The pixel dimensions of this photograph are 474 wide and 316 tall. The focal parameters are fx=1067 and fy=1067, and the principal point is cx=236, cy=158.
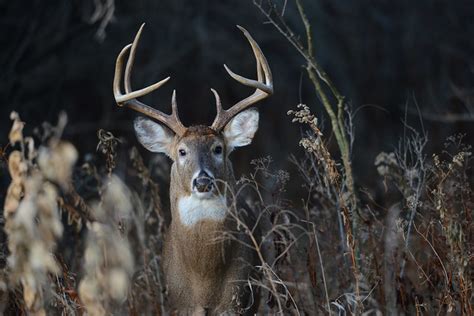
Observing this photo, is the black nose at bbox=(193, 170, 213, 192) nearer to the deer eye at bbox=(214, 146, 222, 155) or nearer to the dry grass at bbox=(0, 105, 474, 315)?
the dry grass at bbox=(0, 105, 474, 315)

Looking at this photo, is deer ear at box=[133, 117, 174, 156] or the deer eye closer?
the deer eye

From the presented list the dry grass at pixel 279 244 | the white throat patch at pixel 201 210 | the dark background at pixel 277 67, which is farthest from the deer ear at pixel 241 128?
the dark background at pixel 277 67

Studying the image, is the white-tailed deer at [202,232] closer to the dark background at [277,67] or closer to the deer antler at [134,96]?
the deer antler at [134,96]

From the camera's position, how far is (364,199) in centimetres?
1057

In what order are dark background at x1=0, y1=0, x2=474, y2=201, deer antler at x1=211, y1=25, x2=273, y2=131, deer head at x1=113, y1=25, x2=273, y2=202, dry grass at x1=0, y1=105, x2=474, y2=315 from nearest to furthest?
1. dry grass at x1=0, y1=105, x2=474, y2=315
2. deer head at x1=113, y1=25, x2=273, y2=202
3. deer antler at x1=211, y1=25, x2=273, y2=131
4. dark background at x1=0, y1=0, x2=474, y2=201

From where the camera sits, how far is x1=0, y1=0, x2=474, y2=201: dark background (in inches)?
515

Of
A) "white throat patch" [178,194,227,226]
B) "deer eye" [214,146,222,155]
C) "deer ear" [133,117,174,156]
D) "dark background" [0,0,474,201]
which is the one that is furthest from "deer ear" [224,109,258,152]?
"dark background" [0,0,474,201]

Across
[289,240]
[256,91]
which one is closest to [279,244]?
[289,240]

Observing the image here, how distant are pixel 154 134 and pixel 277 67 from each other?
8256 mm

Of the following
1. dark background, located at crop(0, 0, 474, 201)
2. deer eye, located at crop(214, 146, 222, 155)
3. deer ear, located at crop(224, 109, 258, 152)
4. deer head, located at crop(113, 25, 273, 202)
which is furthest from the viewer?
dark background, located at crop(0, 0, 474, 201)

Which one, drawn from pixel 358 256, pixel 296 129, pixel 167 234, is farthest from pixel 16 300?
pixel 296 129

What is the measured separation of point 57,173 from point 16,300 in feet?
5.74

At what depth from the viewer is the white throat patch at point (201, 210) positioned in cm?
649

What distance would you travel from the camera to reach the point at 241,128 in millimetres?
7145
